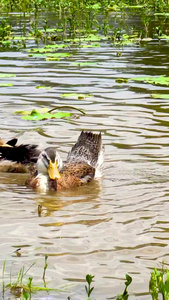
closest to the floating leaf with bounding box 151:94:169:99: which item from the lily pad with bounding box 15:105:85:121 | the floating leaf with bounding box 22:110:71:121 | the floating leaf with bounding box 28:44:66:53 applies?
the lily pad with bounding box 15:105:85:121

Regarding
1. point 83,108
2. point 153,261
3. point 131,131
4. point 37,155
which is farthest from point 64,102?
point 153,261

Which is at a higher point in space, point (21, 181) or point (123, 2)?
point (123, 2)

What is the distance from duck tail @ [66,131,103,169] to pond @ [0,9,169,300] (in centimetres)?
18

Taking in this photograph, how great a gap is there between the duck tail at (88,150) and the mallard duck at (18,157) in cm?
47

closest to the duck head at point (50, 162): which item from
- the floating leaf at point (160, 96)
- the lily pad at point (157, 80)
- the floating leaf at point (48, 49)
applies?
the floating leaf at point (160, 96)

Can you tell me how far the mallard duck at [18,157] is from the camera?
937 centimetres

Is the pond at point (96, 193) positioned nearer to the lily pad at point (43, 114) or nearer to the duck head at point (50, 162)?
the lily pad at point (43, 114)

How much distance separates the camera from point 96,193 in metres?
8.25

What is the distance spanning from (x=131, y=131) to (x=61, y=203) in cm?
311

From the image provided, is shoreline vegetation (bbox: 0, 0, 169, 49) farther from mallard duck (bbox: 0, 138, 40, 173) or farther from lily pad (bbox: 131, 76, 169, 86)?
mallard duck (bbox: 0, 138, 40, 173)

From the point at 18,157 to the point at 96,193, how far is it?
5.21 ft

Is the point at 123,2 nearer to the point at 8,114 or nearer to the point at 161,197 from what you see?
the point at 8,114

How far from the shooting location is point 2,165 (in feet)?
30.9

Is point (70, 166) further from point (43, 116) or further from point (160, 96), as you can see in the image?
point (160, 96)
